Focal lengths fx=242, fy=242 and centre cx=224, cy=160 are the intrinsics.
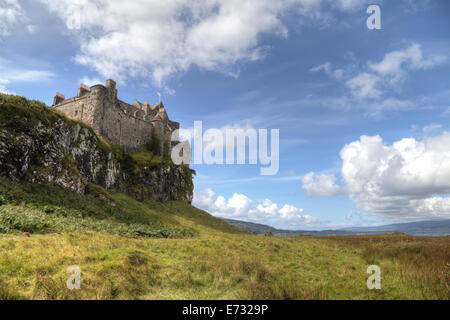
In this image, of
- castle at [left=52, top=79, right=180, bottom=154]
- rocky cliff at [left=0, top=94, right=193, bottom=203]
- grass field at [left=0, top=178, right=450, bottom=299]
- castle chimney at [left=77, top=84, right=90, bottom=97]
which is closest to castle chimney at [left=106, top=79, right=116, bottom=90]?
castle at [left=52, top=79, right=180, bottom=154]

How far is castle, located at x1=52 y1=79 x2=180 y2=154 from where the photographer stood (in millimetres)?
46719

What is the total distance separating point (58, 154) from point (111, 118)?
2276 centimetres

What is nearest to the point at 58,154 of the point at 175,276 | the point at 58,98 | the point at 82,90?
the point at 82,90

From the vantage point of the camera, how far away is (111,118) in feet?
166

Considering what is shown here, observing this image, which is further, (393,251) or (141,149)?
(141,149)

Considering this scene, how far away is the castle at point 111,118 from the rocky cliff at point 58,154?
544 centimetres

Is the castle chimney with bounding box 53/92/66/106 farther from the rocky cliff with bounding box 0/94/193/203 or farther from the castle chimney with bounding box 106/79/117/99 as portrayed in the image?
the rocky cliff with bounding box 0/94/193/203

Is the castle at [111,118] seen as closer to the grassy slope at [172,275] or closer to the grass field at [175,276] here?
the grassy slope at [172,275]

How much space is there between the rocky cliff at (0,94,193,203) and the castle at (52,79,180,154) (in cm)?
544

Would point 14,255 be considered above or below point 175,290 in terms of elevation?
above
